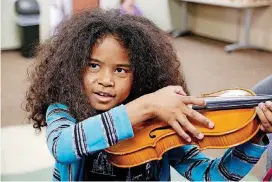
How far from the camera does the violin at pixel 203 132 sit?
0.58 metres

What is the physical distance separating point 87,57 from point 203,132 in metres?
0.20

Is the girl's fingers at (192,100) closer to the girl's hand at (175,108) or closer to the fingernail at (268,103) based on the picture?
the girl's hand at (175,108)

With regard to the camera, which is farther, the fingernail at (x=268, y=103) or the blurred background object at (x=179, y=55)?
the blurred background object at (x=179, y=55)

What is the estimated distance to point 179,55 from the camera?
3.93 feet

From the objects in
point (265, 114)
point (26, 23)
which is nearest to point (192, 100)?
point (265, 114)

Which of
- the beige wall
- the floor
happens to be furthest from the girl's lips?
the beige wall

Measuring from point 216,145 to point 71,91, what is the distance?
23 centimetres

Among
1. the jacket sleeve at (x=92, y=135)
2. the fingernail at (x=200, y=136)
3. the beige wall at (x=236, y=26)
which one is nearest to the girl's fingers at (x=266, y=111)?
the fingernail at (x=200, y=136)

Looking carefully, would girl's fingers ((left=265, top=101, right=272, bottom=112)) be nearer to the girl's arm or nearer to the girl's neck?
the girl's arm

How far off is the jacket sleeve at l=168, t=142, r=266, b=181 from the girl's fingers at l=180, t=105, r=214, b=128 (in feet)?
0.30

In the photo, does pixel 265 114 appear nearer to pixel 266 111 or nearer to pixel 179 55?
pixel 266 111

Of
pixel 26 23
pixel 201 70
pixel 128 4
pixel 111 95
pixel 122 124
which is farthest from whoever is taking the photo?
pixel 26 23

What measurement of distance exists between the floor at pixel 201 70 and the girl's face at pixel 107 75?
4.21 ft

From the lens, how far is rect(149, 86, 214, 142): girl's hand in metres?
0.53
